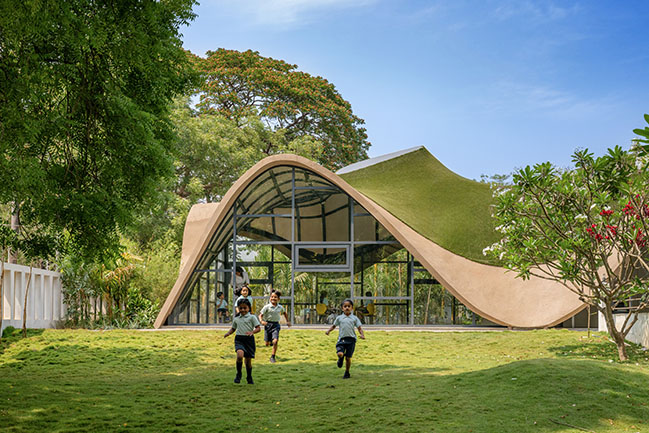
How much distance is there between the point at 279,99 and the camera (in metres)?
31.0

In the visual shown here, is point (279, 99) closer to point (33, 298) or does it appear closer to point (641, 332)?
point (33, 298)

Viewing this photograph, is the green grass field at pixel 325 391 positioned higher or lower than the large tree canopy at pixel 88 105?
lower

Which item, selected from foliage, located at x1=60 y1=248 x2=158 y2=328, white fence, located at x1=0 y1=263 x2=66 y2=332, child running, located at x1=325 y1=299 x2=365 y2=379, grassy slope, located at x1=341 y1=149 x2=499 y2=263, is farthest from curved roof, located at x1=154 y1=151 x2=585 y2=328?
child running, located at x1=325 y1=299 x2=365 y2=379

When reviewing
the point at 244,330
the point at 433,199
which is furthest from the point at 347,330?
the point at 433,199

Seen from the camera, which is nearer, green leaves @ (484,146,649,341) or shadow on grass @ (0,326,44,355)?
green leaves @ (484,146,649,341)

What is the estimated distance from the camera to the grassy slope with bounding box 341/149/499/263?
19.8 m

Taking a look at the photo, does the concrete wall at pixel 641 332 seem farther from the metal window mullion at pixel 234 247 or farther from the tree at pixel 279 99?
the tree at pixel 279 99

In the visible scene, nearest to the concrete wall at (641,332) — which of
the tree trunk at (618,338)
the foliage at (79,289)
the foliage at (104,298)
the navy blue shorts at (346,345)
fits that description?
the tree trunk at (618,338)

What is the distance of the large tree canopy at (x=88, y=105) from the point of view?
8.02m

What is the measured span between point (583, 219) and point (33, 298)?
1360 cm

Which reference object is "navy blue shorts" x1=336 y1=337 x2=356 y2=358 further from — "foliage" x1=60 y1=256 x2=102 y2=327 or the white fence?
"foliage" x1=60 y1=256 x2=102 y2=327

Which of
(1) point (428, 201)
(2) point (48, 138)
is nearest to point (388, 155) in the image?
(1) point (428, 201)

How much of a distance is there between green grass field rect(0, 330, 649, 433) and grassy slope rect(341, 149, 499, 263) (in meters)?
5.46

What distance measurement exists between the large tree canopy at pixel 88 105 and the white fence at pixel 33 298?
745cm
